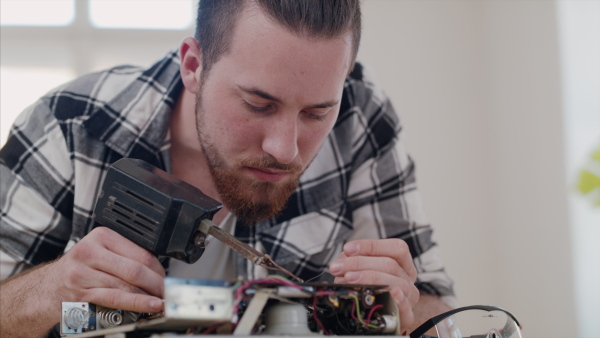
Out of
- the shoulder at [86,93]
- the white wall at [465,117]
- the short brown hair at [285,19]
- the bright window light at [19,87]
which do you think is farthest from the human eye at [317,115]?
the bright window light at [19,87]

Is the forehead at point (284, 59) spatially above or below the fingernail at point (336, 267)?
above

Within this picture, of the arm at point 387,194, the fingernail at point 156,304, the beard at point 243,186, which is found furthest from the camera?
the arm at point 387,194

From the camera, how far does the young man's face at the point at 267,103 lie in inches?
40.1

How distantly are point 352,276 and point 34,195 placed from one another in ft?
2.42

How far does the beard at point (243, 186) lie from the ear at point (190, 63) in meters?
0.06

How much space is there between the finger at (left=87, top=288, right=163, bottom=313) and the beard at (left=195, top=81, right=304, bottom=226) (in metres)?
0.38

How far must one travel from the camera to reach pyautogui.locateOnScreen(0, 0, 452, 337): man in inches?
37.4

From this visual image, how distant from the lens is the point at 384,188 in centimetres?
148

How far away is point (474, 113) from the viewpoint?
2.45 meters

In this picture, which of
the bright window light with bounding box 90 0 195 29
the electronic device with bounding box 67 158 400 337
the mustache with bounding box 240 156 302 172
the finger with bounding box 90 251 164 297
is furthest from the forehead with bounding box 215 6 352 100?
the bright window light with bounding box 90 0 195 29

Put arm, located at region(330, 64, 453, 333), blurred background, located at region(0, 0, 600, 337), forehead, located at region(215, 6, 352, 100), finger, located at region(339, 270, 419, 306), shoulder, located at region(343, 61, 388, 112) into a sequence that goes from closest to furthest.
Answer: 1. finger, located at region(339, 270, 419, 306)
2. forehead, located at region(215, 6, 352, 100)
3. arm, located at region(330, 64, 453, 333)
4. shoulder, located at region(343, 61, 388, 112)
5. blurred background, located at region(0, 0, 600, 337)

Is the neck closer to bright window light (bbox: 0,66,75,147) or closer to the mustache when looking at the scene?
the mustache

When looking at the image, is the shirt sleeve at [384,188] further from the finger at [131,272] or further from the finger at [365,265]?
the finger at [131,272]

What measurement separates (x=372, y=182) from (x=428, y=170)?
3.26ft
